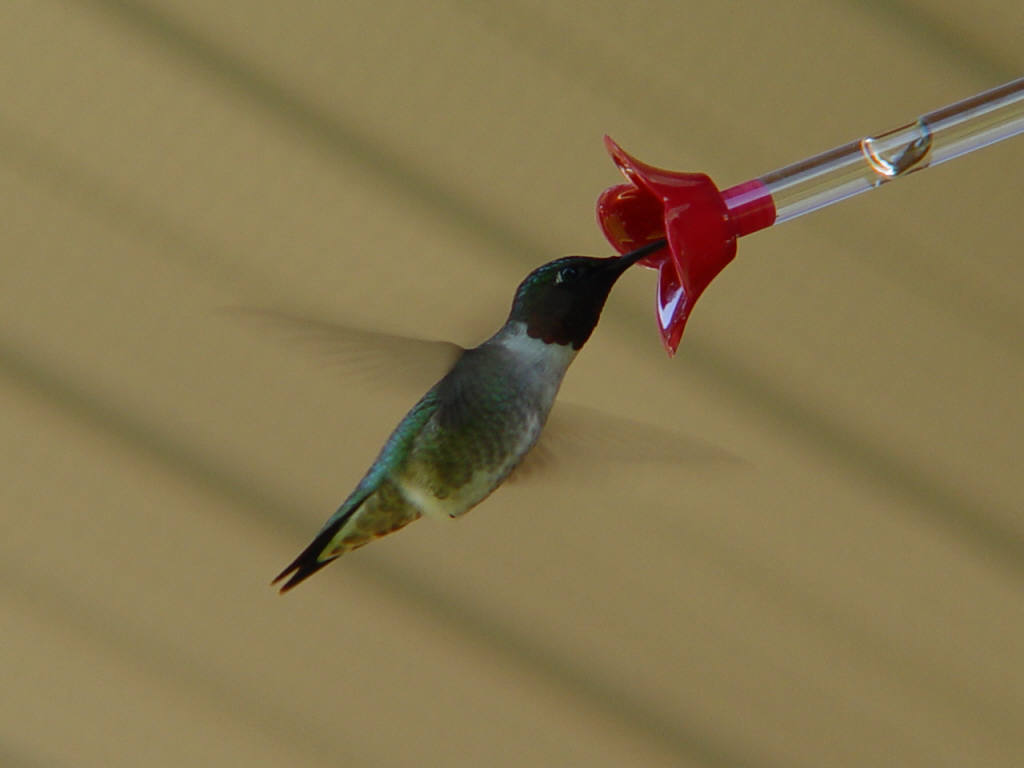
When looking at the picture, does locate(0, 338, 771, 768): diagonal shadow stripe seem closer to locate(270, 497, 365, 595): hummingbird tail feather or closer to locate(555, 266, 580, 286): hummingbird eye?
locate(270, 497, 365, 595): hummingbird tail feather

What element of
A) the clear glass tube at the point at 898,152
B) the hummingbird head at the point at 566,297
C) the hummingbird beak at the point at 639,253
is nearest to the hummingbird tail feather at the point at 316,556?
the hummingbird head at the point at 566,297

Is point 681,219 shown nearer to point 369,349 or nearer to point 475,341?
point 369,349

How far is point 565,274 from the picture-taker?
1.14m

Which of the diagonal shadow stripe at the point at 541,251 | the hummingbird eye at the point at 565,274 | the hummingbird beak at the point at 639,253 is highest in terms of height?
the diagonal shadow stripe at the point at 541,251

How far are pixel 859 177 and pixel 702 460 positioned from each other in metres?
0.30

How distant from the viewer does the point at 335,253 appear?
4.92ft

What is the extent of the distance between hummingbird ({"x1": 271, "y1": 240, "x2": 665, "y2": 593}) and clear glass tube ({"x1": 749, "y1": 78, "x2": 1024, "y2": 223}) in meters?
0.25

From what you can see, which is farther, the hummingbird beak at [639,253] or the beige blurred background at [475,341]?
the beige blurred background at [475,341]

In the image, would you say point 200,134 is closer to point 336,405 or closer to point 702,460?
point 336,405

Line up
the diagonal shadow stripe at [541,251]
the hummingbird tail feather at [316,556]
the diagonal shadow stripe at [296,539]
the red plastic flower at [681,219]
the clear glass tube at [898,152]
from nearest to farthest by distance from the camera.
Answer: the red plastic flower at [681,219] < the clear glass tube at [898,152] < the hummingbird tail feather at [316,556] < the diagonal shadow stripe at [541,251] < the diagonal shadow stripe at [296,539]

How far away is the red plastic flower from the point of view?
0.82m

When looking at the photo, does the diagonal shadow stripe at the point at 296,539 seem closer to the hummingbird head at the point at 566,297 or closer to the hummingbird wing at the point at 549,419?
the hummingbird wing at the point at 549,419

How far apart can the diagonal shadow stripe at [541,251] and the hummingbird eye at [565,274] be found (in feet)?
1.14

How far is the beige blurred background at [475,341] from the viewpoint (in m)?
1.40
